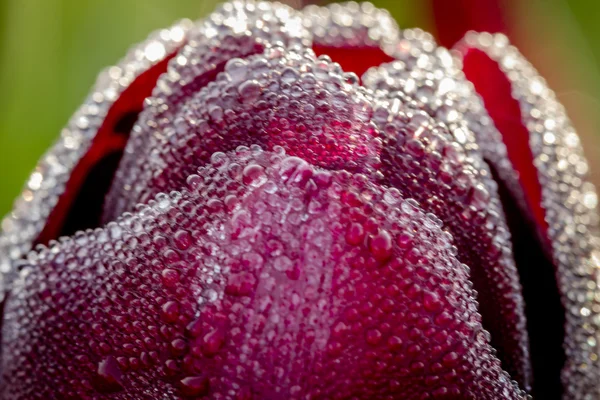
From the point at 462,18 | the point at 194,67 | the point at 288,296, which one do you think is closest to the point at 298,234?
the point at 288,296

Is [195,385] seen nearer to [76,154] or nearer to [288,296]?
[288,296]

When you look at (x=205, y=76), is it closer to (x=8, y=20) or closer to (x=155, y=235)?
(x=155, y=235)

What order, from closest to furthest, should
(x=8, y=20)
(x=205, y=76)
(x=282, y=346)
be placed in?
(x=282, y=346), (x=205, y=76), (x=8, y=20)

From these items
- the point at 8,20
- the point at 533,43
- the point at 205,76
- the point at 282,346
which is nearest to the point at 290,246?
the point at 282,346

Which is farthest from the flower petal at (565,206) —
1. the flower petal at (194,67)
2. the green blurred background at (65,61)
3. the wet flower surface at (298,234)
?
the green blurred background at (65,61)

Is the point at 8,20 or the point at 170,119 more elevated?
the point at 8,20

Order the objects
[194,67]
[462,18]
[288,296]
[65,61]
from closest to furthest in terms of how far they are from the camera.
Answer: [288,296]
[194,67]
[65,61]
[462,18]
